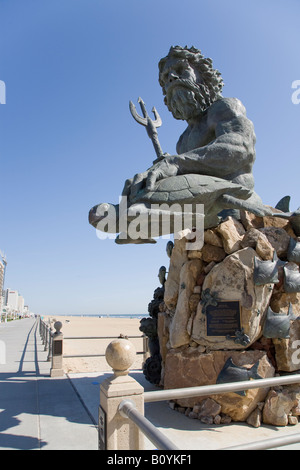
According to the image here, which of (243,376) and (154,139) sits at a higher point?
(154,139)

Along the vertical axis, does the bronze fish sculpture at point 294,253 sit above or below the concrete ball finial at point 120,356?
above

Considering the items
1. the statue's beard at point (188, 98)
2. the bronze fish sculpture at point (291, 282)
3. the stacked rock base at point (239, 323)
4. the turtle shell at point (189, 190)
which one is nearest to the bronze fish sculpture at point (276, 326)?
the stacked rock base at point (239, 323)

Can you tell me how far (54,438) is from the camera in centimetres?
369

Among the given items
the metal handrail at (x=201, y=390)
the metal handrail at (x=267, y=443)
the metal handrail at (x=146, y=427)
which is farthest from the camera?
the metal handrail at (x=201, y=390)

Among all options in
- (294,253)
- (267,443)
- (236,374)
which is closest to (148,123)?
(294,253)

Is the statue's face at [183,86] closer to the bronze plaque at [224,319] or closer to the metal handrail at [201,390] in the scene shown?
the bronze plaque at [224,319]

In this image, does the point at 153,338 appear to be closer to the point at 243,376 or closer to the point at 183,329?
the point at 183,329

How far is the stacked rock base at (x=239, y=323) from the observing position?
4.19 meters

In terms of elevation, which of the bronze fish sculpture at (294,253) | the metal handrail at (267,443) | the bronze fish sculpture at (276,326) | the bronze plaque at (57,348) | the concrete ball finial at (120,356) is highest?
the bronze fish sculpture at (294,253)

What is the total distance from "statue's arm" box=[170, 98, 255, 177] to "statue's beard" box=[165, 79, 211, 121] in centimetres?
40

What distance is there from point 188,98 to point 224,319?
3730 mm

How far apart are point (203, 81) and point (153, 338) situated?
503 cm

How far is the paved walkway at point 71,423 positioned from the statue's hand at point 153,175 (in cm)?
298

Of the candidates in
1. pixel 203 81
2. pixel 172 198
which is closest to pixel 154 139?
pixel 203 81
